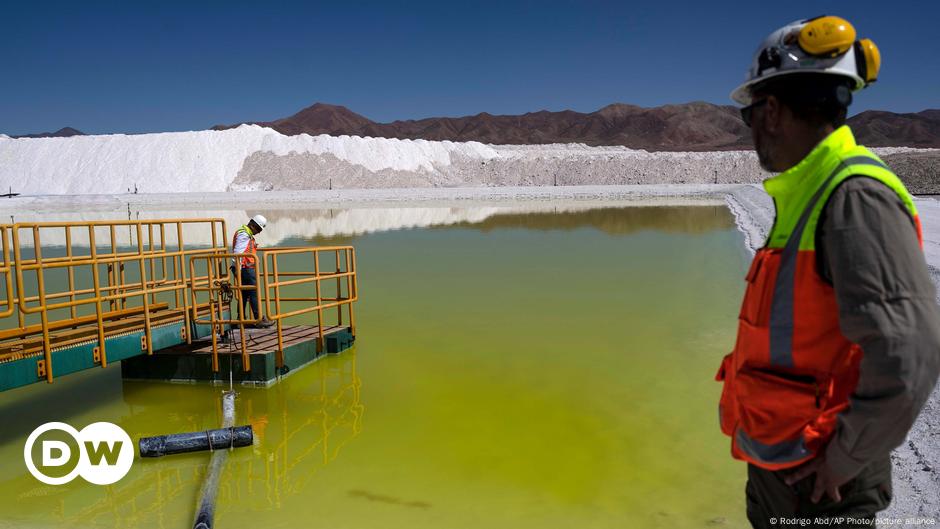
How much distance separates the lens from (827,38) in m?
1.67

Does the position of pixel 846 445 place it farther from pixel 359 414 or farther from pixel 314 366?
pixel 314 366

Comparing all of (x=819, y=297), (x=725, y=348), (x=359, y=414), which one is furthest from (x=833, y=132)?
(x=725, y=348)

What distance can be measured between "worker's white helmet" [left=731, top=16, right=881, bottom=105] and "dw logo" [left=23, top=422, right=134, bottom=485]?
17.0ft

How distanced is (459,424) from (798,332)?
14.7 feet

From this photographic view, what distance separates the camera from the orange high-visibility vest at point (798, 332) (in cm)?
159

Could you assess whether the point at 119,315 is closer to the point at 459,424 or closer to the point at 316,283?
the point at 316,283

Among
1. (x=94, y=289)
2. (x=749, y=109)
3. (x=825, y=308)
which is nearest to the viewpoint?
(x=825, y=308)

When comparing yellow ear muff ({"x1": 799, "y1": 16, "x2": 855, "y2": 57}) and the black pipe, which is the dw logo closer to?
the black pipe

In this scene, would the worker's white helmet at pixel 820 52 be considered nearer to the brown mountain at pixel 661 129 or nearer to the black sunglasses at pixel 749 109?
the black sunglasses at pixel 749 109

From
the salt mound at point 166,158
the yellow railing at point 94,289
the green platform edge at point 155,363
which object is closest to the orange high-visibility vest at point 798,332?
the yellow railing at point 94,289

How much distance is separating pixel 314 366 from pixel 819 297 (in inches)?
270

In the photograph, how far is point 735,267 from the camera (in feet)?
44.6

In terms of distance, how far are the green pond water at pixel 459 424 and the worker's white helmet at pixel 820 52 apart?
3216 millimetres

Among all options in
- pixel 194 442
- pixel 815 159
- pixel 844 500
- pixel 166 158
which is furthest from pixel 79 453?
pixel 166 158
